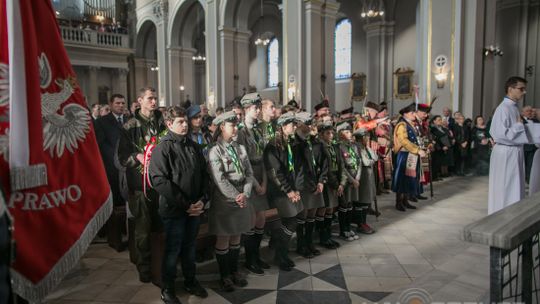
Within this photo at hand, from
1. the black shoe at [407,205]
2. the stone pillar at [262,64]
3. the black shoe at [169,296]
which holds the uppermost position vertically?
the stone pillar at [262,64]

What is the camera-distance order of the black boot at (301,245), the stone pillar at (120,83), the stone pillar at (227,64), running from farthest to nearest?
1. the stone pillar at (120,83)
2. the stone pillar at (227,64)
3. the black boot at (301,245)

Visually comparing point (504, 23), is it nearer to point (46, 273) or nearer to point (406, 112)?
point (406, 112)

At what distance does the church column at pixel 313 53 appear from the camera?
37.2 feet

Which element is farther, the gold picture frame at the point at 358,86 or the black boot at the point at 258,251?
the gold picture frame at the point at 358,86

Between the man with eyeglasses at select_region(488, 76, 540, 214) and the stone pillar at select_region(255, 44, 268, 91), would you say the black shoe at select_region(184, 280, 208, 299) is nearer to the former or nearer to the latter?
the man with eyeglasses at select_region(488, 76, 540, 214)

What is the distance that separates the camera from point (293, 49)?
1176 cm

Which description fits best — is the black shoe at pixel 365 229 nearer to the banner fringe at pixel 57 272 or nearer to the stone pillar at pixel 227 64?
the banner fringe at pixel 57 272

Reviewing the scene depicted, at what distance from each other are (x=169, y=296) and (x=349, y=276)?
1.72 metres

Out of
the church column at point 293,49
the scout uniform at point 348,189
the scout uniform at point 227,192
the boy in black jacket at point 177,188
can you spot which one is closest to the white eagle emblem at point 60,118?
the boy in black jacket at point 177,188

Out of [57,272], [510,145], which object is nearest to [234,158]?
[57,272]

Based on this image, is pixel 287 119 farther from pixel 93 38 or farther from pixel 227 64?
pixel 93 38

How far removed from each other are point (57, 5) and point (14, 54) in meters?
22.1

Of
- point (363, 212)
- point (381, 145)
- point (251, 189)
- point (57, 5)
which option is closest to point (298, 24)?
point (381, 145)

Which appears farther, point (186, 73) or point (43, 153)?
point (186, 73)
